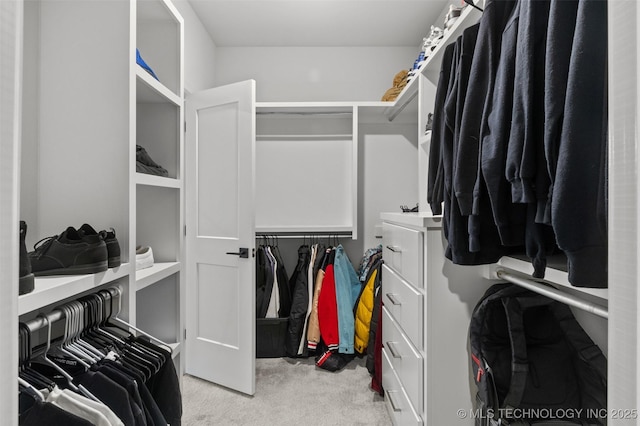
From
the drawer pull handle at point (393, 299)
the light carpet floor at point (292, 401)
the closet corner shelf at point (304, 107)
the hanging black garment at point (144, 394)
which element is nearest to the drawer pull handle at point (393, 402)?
the light carpet floor at point (292, 401)

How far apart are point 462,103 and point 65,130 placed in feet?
3.94

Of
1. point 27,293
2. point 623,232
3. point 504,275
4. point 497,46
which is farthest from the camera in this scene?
point 504,275

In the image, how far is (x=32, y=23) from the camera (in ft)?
3.63

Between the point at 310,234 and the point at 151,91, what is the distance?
184cm

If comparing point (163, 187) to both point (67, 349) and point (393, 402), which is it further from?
point (393, 402)

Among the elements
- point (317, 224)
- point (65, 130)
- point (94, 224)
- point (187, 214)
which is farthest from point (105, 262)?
point (317, 224)

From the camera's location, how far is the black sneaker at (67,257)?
3.16 ft

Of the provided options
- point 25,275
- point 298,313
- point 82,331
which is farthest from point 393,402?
point 25,275

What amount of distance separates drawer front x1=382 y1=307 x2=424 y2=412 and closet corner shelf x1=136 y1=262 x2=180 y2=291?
1024 mm

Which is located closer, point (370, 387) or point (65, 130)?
→ point (65, 130)

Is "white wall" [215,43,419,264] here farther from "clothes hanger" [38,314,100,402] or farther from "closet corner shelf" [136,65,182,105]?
"clothes hanger" [38,314,100,402]

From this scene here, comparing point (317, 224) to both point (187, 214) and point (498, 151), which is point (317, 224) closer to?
point (187, 214)

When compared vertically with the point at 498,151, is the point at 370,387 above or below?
below

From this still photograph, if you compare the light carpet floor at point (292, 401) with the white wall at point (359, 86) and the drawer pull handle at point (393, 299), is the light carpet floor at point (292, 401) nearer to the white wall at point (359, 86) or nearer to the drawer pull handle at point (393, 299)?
the drawer pull handle at point (393, 299)
